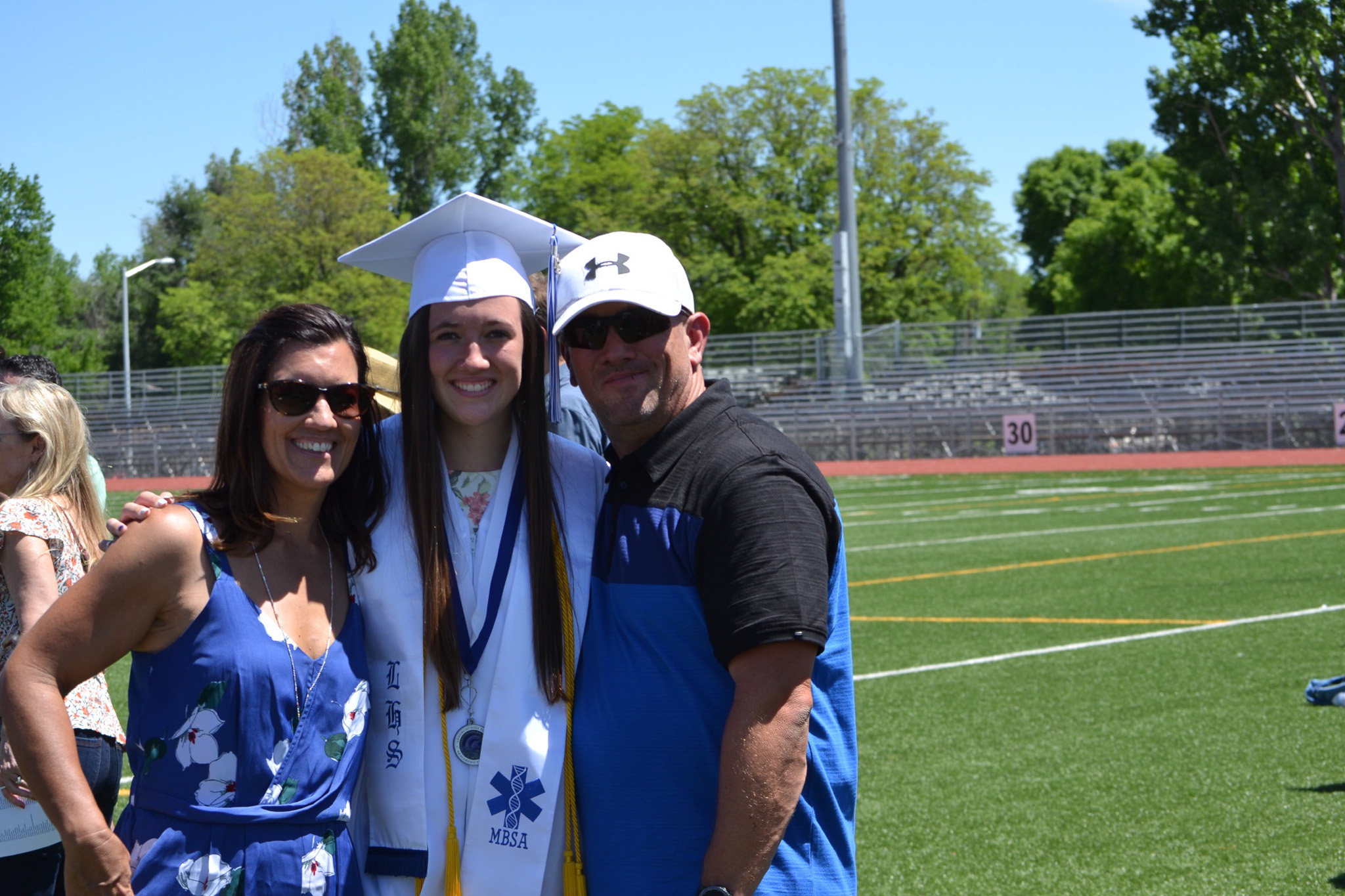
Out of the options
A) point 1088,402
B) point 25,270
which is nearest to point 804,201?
point 1088,402

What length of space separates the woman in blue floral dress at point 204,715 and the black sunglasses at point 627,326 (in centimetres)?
69

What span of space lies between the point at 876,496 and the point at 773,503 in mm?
23388

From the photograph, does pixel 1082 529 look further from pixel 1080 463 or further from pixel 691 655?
A: pixel 691 655

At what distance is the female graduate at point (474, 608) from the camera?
98.7 inches

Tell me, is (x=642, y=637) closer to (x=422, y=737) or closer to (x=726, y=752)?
(x=726, y=752)

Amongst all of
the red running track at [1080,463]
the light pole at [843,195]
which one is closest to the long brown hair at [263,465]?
the red running track at [1080,463]

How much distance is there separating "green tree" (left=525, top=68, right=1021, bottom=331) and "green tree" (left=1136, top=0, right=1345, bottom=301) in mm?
11429

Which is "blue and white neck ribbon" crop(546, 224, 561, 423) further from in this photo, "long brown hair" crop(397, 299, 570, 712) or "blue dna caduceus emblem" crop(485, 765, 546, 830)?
"blue dna caduceus emblem" crop(485, 765, 546, 830)

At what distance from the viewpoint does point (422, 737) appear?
2553 millimetres

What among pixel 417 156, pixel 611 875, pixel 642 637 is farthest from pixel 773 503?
pixel 417 156

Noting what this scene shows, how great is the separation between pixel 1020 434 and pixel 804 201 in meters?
22.8

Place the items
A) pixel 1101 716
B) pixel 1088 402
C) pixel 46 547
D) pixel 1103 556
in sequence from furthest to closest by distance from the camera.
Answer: pixel 1088 402, pixel 1103 556, pixel 1101 716, pixel 46 547

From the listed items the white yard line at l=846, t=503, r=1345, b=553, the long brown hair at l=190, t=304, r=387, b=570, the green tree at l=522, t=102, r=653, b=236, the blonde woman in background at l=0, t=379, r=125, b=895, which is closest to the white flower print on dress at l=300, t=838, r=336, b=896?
the long brown hair at l=190, t=304, r=387, b=570

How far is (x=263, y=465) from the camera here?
272 centimetres
